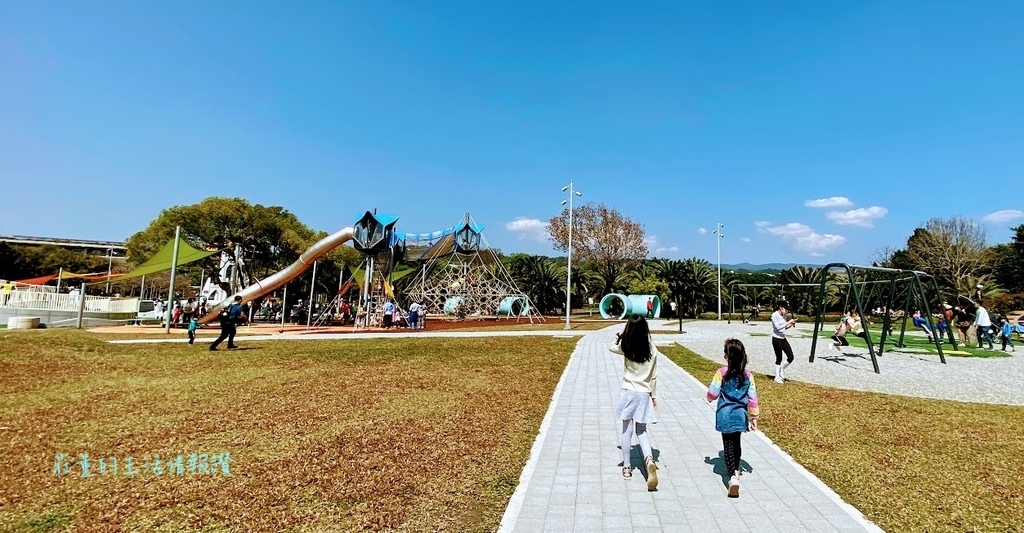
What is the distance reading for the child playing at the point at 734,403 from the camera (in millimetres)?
4438

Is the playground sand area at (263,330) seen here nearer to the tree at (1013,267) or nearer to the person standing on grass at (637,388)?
the person standing on grass at (637,388)

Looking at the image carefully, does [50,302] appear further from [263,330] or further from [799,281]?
[799,281]

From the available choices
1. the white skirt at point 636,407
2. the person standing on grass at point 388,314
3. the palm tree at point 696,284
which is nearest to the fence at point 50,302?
the person standing on grass at point 388,314

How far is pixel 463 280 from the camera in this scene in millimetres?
36219

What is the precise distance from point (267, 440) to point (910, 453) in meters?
7.53

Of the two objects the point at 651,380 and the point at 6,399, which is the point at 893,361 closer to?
the point at 651,380

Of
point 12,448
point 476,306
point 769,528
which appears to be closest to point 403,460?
point 769,528

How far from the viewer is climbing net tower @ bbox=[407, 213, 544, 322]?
35.2 m

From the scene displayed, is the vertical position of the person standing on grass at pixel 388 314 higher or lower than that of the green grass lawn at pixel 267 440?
higher

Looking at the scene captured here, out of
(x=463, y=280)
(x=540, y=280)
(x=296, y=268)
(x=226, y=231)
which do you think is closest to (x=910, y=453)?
(x=296, y=268)

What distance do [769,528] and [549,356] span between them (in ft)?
35.0

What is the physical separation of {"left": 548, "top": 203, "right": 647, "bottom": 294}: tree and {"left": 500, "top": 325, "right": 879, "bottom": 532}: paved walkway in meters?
43.2

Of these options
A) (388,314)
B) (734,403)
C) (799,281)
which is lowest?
(734,403)

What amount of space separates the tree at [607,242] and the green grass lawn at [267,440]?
3902 centimetres
